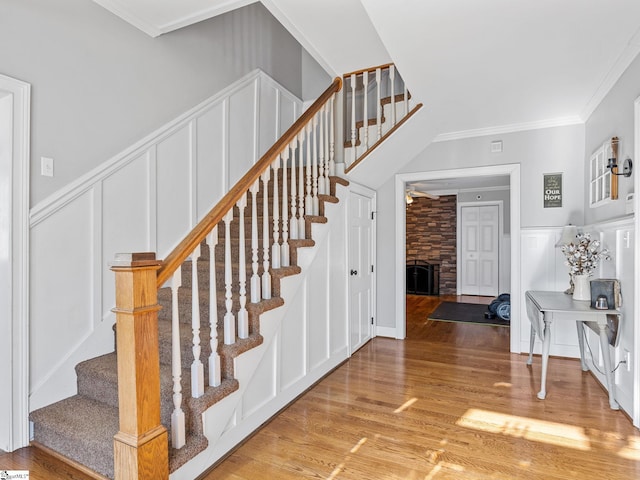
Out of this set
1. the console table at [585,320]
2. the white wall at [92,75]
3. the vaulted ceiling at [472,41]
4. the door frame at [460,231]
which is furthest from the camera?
the door frame at [460,231]

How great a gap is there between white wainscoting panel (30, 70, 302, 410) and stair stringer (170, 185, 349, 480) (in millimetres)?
1044

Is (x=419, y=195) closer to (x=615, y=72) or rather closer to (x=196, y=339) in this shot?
(x=615, y=72)

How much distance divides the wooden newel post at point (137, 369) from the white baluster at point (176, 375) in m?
0.11

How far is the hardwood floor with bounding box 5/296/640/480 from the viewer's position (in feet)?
6.39

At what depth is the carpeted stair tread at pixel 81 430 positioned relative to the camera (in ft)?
5.89

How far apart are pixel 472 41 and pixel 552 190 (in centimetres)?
218

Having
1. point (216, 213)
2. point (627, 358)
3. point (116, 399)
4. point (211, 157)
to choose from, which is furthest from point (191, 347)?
point (627, 358)

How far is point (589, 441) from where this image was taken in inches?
87.2

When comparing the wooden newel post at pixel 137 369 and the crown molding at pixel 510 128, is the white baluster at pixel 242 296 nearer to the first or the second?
the wooden newel post at pixel 137 369

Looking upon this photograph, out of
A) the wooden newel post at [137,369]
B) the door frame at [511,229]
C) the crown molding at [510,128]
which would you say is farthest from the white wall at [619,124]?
the wooden newel post at [137,369]

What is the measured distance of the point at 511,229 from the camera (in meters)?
3.99

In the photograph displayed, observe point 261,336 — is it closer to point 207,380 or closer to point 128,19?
point 207,380

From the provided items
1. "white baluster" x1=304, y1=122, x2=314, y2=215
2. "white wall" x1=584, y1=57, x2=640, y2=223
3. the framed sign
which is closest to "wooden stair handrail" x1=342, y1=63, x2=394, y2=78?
"white baluster" x1=304, y1=122, x2=314, y2=215

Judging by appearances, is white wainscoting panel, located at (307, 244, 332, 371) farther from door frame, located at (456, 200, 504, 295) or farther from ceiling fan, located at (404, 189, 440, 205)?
door frame, located at (456, 200, 504, 295)
